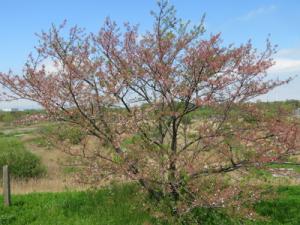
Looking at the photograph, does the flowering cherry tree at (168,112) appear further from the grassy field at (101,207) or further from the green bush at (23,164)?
the green bush at (23,164)

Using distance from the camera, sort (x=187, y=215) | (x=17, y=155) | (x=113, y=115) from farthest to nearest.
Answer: (x=17, y=155) < (x=113, y=115) < (x=187, y=215)

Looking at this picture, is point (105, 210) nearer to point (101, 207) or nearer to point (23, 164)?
point (101, 207)

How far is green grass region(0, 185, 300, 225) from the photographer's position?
7.92 metres

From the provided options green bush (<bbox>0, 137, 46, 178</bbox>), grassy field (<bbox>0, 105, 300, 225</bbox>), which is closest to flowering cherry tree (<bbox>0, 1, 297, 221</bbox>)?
grassy field (<bbox>0, 105, 300, 225</bbox>)

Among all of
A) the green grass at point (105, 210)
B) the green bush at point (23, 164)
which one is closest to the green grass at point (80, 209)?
the green grass at point (105, 210)

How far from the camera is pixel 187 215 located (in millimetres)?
7289

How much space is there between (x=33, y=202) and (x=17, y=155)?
30.3ft

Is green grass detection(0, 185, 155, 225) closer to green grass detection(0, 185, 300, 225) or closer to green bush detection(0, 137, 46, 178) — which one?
green grass detection(0, 185, 300, 225)

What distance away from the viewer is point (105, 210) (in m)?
8.58

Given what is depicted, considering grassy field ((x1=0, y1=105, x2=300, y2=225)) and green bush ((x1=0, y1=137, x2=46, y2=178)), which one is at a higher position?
green bush ((x1=0, y1=137, x2=46, y2=178))

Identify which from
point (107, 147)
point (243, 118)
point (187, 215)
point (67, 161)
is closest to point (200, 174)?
point (187, 215)

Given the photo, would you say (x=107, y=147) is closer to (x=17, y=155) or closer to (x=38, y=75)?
(x=38, y=75)

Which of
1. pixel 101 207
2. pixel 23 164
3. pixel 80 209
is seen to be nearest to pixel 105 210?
pixel 101 207

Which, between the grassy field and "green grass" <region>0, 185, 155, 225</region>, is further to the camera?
"green grass" <region>0, 185, 155, 225</region>
